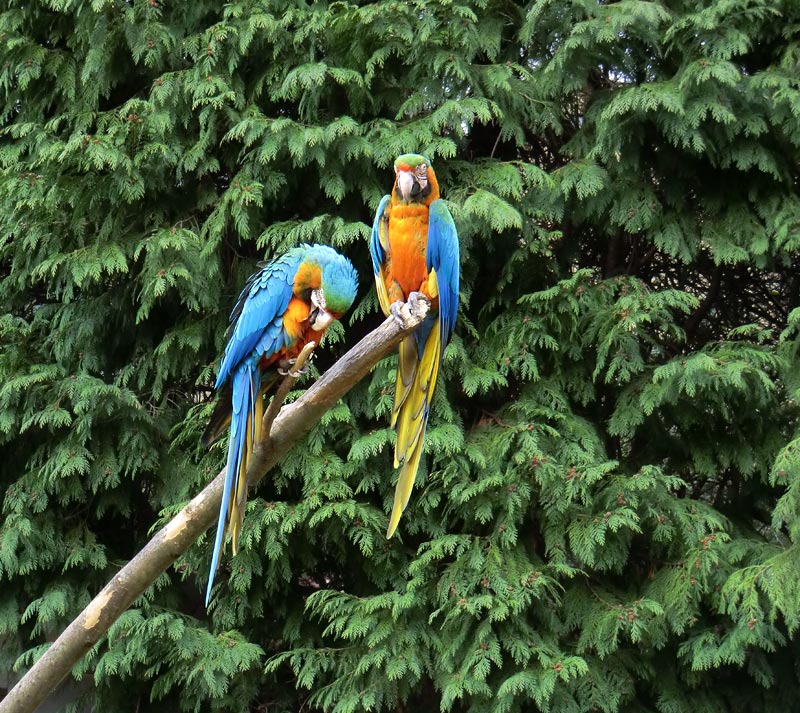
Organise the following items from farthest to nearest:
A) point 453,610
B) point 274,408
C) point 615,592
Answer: point 615,592 → point 453,610 → point 274,408

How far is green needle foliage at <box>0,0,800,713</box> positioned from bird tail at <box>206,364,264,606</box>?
47.6 inches

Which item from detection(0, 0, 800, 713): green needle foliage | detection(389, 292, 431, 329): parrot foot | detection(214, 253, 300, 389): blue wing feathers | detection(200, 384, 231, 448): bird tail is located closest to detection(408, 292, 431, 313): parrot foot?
detection(389, 292, 431, 329): parrot foot

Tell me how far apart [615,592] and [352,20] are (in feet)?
8.13

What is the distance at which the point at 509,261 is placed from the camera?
3.70 metres

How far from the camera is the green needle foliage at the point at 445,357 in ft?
11.2

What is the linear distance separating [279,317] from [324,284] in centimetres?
17

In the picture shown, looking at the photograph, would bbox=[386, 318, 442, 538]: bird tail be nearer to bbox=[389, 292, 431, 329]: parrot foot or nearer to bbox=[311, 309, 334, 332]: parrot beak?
bbox=[389, 292, 431, 329]: parrot foot

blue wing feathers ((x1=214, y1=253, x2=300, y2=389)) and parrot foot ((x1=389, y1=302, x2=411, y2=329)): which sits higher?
parrot foot ((x1=389, y1=302, x2=411, y2=329))

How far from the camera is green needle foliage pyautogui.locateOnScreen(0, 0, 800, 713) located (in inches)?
135

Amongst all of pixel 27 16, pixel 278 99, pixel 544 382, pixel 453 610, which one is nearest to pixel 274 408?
pixel 453 610

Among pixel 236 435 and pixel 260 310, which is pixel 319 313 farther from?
pixel 236 435

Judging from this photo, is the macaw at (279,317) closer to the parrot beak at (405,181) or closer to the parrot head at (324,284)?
the parrot head at (324,284)

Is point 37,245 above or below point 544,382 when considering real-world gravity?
above

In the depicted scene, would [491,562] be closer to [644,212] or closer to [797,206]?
[644,212]
